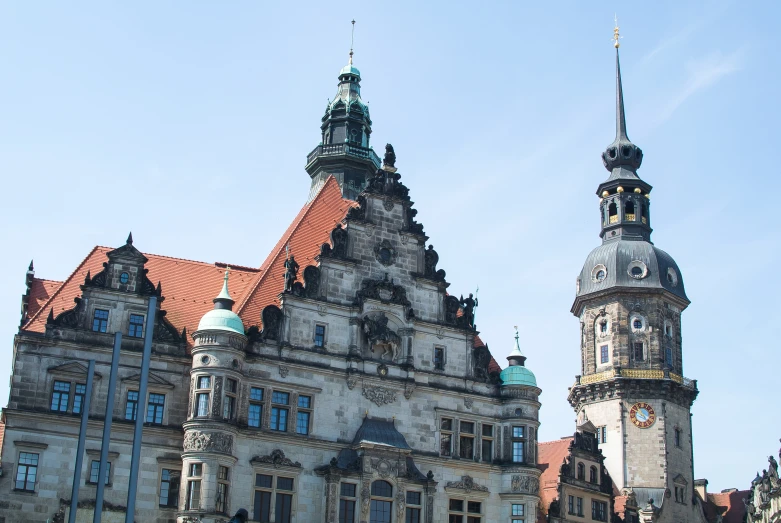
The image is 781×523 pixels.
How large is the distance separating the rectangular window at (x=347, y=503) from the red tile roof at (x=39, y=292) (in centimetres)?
1447

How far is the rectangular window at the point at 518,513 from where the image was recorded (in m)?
47.2

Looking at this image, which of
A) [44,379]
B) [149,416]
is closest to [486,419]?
[149,416]

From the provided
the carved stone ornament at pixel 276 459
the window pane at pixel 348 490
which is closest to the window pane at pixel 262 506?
the carved stone ornament at pixel 276 459

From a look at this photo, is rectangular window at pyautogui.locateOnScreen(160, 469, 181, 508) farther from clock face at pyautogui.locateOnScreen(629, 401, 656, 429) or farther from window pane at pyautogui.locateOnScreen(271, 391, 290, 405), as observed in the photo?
clock face at pyautogui.locateOnScreen(629, 401, 656, 429)

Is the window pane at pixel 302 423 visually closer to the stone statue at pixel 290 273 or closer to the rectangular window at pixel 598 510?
the stone statue at pixel 290 273

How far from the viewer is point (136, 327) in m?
44.2

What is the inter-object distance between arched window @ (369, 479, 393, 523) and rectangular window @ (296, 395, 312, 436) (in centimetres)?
362

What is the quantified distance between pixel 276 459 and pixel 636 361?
28124mm

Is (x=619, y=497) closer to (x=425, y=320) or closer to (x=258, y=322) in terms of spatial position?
(x=425, y=320)

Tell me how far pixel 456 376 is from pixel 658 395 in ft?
62.8

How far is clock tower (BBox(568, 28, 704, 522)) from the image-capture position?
61.9 metres

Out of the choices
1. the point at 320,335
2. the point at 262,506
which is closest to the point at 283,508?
the point at 262,506

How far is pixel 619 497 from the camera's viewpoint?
200 ft

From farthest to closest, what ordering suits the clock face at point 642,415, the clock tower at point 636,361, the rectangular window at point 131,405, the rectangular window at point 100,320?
the clock face at point 642,415
the clock tower at point 636,361
the rectangular window at point 100,320
the rectangular window at point 131,405
